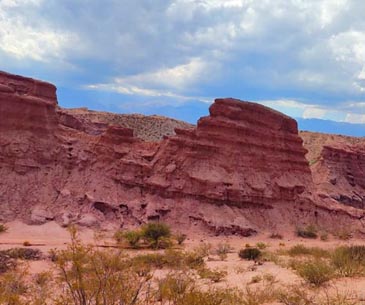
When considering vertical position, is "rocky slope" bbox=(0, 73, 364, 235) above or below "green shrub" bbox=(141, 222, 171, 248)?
above

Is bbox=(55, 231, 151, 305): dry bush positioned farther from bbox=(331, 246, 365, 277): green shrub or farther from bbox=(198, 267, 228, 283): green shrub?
bbox=(331, 246, 365, 277): green shrub

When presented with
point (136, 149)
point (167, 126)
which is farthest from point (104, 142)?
point (167, 126)

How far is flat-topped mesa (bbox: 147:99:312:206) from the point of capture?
33.5 m

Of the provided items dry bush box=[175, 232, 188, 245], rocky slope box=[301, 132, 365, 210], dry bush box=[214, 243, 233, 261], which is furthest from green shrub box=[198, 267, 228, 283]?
rocky slope box=[301, 132, 365, 210]

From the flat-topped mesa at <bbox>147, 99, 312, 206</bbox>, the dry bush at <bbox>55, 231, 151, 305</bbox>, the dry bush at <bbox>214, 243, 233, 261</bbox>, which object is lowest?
the dry bush at <bbox>214, 243, 233, 261</bbox>

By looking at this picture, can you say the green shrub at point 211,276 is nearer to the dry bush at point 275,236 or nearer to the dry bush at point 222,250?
the dry bush at point 222,250

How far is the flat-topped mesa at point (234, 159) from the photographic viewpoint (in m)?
33.5

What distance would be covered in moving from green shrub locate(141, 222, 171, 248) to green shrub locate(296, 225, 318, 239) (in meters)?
10.3

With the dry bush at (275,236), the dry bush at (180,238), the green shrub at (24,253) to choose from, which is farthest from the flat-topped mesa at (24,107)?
the dry bush at (275,236)

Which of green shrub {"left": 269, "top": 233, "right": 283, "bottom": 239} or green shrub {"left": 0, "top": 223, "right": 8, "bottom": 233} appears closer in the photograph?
green shrub {"left": 0, "top": 223, "right": 8, "bottom": 233}

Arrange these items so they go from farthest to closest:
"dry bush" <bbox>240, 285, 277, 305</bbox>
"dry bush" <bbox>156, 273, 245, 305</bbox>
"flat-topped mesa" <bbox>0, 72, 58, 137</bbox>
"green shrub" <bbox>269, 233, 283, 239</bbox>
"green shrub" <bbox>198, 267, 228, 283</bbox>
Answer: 1. "flat-topped mesa" <bbox>0, 72, 58, 137</bbox>
2. "green shrub" <bbox>269, 233, 283, 239</bbox>
3. "green shrub" <bbox>198, 267, 228, 283</bbox>
4. "dry bush" <bbox>240, 285, 277, 305</bbox>
5. "dry bush" <bbox>156, 273, 245, 305</bbox>

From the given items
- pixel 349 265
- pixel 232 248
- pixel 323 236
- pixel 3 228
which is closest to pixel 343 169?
pixel 323 236

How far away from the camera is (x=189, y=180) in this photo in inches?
1315

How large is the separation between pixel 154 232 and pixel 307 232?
11884mm
